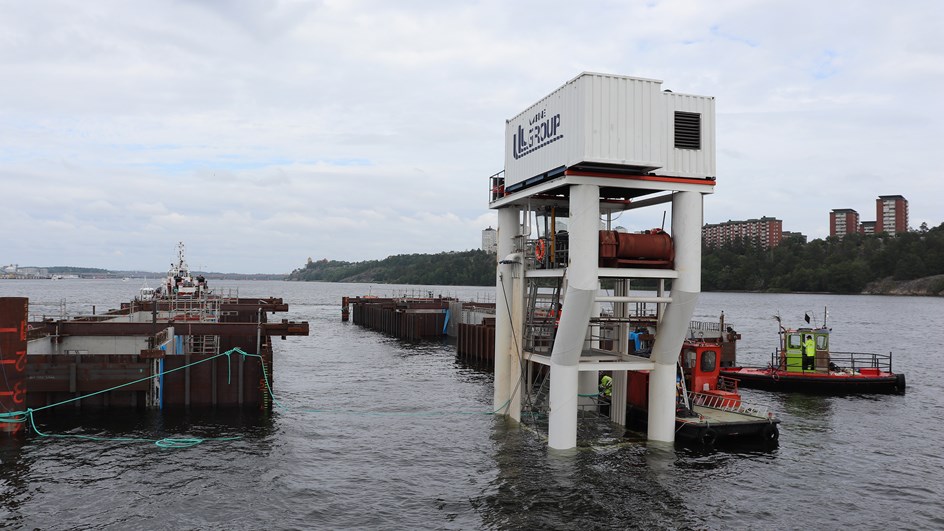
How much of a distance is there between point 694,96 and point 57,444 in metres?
25.7

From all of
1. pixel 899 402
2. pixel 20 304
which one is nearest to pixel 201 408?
pixel 20 304

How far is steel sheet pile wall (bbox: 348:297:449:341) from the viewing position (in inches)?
3027

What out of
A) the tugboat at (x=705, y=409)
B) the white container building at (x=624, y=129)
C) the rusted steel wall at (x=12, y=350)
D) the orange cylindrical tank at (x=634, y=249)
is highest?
the white container building at (x=624, y=129)

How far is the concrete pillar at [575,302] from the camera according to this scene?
2112 centimetres

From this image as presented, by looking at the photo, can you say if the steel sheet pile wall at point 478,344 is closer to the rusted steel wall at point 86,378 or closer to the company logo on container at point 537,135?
the rusted steel wall at point 86,378

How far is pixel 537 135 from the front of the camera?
24.4 meters

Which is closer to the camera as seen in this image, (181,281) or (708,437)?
(708,437)

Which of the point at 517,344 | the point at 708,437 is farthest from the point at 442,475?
the point at 708,437

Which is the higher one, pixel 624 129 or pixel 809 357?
pixel 624 129

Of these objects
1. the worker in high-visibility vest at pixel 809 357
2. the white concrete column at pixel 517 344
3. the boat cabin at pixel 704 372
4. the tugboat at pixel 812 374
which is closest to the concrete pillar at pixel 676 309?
the boat cabin at pixel 704 372

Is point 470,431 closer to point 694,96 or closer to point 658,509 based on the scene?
point 658,509

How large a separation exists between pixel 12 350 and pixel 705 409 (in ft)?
86.0

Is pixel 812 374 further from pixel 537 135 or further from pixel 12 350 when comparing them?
pixel 12 350

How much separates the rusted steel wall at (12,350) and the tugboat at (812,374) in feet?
126
